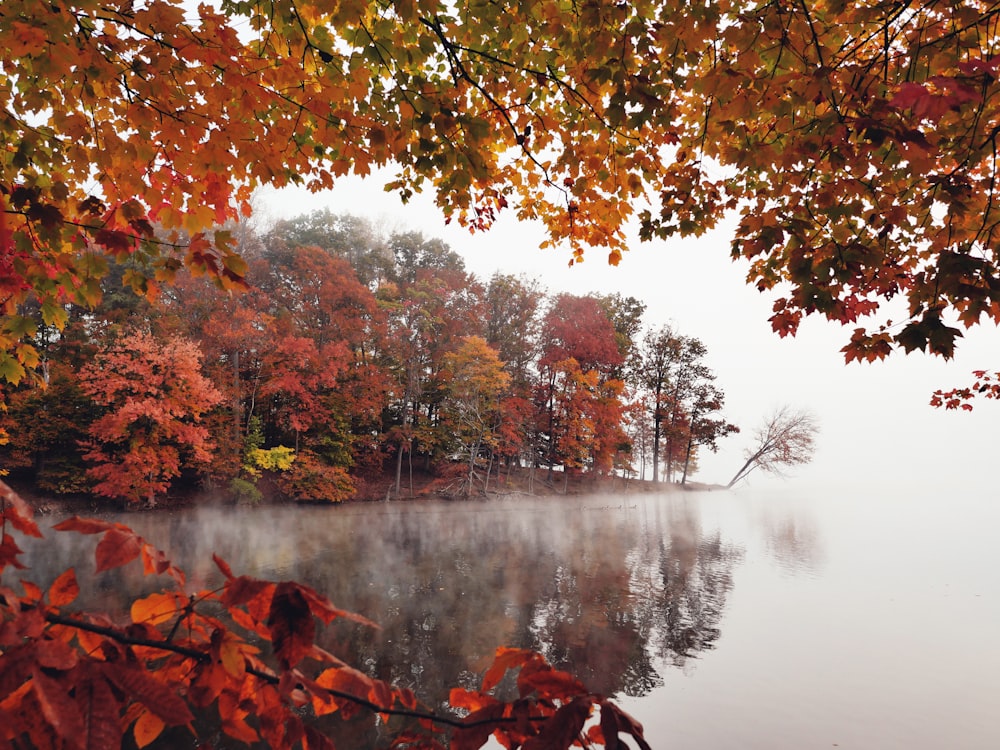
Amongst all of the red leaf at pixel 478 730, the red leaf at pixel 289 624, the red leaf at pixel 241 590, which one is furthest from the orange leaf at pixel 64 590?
the red leaf at pixel 478 730

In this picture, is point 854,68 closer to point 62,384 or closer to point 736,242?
point 736,242

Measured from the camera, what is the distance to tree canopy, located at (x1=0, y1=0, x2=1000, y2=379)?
8.36ft

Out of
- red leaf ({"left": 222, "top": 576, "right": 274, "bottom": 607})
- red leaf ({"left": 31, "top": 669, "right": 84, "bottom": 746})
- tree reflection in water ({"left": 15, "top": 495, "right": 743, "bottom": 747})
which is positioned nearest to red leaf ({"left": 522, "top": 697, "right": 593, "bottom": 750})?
red leaf ({"left": 222, "top": 576, "right": 274, "bottom": 607})

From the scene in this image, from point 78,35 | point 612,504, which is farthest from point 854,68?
point 612,504

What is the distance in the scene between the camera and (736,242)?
4.13 metres

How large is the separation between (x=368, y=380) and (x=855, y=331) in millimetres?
17521

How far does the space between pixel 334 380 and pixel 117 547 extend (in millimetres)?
17299

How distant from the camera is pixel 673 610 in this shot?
8.33m

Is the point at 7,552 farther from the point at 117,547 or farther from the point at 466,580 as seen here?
the point at 466,580

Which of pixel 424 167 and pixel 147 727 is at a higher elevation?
pixel 424 167

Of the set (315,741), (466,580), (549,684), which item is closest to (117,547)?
(315,741)

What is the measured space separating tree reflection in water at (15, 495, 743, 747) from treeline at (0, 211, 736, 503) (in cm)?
237

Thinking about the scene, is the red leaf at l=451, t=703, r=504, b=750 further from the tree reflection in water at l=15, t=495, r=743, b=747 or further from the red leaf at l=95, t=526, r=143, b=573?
the tree reflection in water at l=15, t=495, r=743, b=747

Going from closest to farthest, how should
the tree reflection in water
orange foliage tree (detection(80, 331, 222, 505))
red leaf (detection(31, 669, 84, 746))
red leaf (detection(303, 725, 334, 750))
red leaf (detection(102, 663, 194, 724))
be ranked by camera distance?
red leaf (detection(31, 669, 84, 746)) → red leaf (detection(102, 663, 194, 724)) → red leaf (detection(303, 725, 334, 750)) → the tree reflection in water → orange foliage tree (detection(80, 331, 222, 505))
